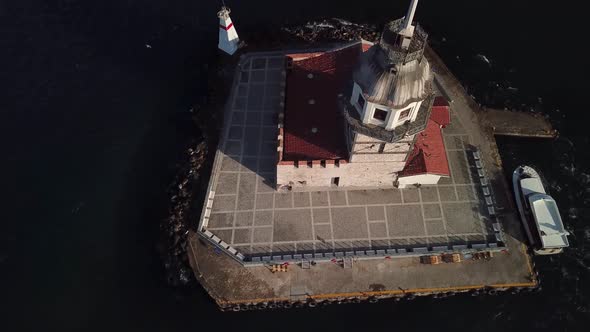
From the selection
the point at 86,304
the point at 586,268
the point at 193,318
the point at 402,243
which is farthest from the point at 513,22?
the point at 86,304

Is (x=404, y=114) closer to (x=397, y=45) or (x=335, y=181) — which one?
(x=397, y=45)

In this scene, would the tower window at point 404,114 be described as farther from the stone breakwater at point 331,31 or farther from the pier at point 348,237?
the stone breakwater at point 331,31

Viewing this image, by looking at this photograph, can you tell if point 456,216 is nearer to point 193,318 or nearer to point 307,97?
point 307,97

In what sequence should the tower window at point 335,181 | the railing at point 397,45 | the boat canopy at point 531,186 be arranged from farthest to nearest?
the boat canopy at point 531,186
the tower window at point 335,181
the railing at point 397,45

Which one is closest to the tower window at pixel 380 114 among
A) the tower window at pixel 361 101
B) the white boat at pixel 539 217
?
the tower window at pixel 361 101

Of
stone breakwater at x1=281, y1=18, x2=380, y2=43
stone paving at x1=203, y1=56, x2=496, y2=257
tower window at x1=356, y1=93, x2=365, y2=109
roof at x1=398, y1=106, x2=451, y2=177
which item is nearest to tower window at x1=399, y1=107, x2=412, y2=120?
tower window at x1=356, y1=93, x2=365, y2=109

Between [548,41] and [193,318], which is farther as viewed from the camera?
[548,41]

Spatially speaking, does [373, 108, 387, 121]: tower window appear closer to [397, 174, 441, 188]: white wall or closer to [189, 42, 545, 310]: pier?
[397, 174, 441, 188]: white wall
